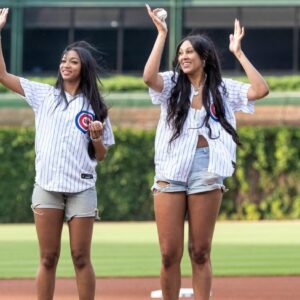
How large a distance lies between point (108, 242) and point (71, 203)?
10784 mm

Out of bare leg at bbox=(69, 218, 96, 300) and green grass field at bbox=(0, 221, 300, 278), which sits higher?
bare leg at bbox=(69, 218, 96, 300)

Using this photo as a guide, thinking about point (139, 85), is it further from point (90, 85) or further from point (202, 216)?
point (202, 216)

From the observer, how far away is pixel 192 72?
8.73 meters

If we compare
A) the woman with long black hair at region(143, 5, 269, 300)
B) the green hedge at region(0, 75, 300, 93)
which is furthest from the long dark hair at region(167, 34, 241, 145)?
the green hedge at region(0, 75, 300, 93)

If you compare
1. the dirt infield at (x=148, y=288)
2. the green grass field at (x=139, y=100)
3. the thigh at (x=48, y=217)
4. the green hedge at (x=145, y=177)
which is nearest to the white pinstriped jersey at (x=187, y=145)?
the thigh at (x=48, y=217)

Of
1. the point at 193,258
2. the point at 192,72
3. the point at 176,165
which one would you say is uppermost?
the point at 192,72

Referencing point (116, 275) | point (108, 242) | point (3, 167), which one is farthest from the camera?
point (3, 167)

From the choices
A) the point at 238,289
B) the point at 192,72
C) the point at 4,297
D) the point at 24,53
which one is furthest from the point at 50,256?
the point at 24,53

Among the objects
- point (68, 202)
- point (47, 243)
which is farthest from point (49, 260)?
point (68, 202)

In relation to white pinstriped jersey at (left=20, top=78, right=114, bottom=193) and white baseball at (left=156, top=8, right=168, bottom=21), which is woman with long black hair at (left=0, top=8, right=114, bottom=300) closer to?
white pinstriped jersey at (left=20, top=78, right=114, bottom=193)

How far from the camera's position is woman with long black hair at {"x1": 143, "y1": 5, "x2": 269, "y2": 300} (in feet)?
27.9

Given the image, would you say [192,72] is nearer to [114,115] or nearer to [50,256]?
[50,256]

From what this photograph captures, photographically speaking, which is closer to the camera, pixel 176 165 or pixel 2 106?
pixel 176 165

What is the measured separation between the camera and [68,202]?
8.57 m
